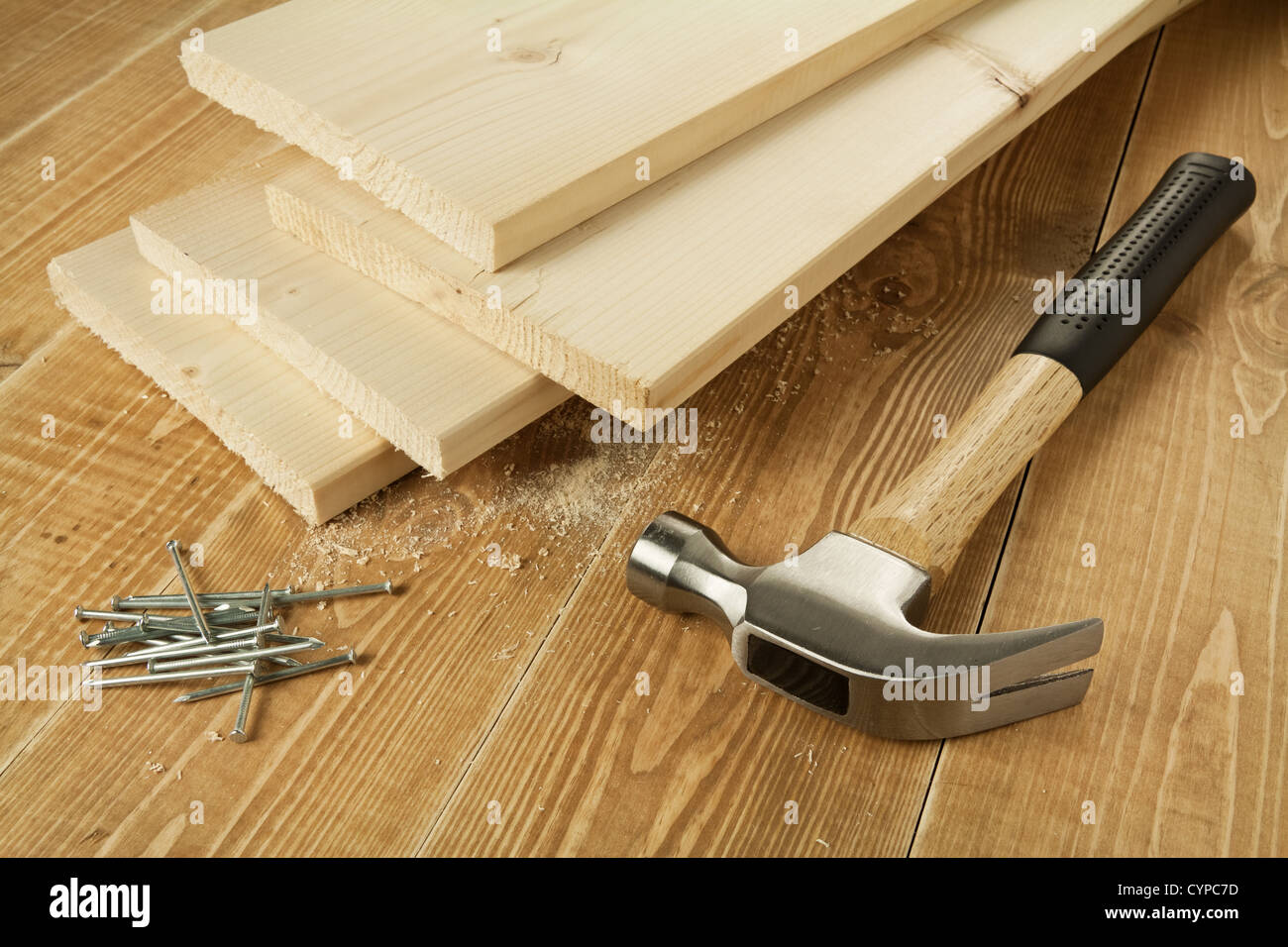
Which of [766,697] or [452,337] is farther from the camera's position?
[452,337]

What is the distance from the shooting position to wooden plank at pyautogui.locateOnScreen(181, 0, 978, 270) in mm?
1250

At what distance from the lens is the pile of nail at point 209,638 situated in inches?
45.6

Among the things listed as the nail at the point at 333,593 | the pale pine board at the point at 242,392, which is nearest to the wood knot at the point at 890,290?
the pale pine board at the point at 242,392

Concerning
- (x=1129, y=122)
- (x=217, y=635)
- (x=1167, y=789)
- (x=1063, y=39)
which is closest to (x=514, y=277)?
(x=217, y=635)

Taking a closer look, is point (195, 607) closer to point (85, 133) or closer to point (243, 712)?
point (243, 712)

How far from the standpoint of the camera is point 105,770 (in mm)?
1086

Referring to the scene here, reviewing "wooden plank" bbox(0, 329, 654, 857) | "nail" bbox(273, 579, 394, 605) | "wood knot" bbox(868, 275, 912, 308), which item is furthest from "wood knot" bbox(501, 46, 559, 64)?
"nail" bbox(273, 579, 394, 605)

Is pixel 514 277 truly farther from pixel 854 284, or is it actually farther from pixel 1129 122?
pixel 1129 122

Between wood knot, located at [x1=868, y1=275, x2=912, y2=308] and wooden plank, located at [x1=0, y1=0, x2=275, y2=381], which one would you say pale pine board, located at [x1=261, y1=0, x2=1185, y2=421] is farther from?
wooden plank, located at [x1=0, y1=0, x2=275, y2=381]

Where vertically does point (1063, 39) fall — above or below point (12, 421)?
above

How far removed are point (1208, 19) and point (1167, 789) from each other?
1.94 metres

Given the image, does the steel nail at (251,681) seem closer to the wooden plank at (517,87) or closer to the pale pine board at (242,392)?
the pale pine board at (242,392)

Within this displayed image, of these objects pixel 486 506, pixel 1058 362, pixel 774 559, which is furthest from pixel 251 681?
pixel 1058 362

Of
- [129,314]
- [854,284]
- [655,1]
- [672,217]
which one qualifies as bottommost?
[854,284]
